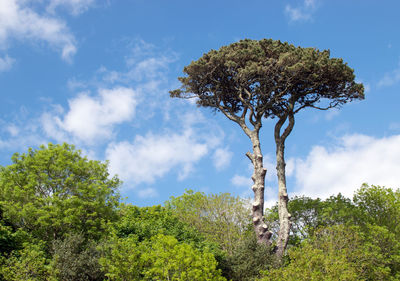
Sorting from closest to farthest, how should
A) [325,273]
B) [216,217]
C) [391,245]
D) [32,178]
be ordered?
[325,273], [391,245], [32,178], [216,217]

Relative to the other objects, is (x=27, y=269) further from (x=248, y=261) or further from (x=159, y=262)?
(x=248, y=261)

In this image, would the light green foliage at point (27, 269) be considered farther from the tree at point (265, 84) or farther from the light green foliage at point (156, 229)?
the tree at point (265, 84)

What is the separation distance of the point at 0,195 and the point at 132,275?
1638cm

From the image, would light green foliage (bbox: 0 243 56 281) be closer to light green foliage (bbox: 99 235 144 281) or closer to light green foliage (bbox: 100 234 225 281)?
light green foliage (bbox: 99 235 144 281)

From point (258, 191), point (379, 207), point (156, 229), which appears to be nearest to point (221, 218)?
point (258, 191)

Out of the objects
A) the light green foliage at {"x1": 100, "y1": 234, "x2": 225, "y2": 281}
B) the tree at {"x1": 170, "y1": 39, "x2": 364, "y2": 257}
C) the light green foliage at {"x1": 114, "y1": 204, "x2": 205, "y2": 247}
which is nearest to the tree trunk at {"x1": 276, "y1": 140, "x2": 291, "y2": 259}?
the tree at {"x1": 170, "y1": 39, "x2": 364, "y2": 257}

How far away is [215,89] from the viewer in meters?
32.3

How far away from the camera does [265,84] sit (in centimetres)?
3047

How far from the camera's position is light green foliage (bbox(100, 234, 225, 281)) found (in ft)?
60.1

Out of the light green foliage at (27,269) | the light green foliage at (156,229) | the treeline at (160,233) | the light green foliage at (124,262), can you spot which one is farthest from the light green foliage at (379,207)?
the light green foliage at (27,269)

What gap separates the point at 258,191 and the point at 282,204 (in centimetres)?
215

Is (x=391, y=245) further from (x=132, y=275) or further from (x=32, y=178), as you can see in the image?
(x=32, y=178)

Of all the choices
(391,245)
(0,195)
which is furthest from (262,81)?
(0,195)

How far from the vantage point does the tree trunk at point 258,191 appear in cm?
2684
